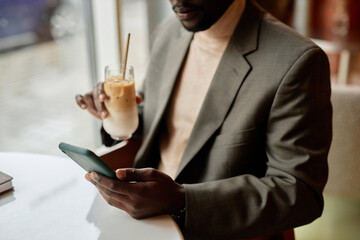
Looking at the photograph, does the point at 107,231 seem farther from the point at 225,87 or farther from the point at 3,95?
the point at 3,95

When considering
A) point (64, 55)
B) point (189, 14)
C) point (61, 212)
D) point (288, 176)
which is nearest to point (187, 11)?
point (189, 14)

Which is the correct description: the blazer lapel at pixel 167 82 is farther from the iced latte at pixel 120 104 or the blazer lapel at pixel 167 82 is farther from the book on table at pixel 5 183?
the book on table at pixel 5 183

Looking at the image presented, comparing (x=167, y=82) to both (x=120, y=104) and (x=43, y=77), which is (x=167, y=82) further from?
(x=43, y=77)

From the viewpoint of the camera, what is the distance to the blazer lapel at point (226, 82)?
136cm

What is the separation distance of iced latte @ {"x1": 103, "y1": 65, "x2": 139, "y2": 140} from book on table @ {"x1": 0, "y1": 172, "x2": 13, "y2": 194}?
1.28ft

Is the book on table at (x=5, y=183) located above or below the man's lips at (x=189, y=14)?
below

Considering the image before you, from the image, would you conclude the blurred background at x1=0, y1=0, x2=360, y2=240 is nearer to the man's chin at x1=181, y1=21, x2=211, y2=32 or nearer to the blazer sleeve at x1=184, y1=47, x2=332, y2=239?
the man's chin at x1=181, y1=21, x2=211, y2=32

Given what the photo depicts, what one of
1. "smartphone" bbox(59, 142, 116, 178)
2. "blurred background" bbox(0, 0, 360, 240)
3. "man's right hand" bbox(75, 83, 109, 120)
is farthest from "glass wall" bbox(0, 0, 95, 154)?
"smartphone" bbox(59, 142, 116, 178)

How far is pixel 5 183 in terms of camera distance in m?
1.14

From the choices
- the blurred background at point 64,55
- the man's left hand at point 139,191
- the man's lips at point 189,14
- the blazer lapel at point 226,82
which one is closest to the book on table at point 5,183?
the man's left hand at point 139,191

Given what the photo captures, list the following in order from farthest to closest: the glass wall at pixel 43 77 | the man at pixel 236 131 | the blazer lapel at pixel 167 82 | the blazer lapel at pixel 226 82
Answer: the glass wall at pixel 43 77 → the blazer lapel at pixel 167 82 → the blazer lapel at pixel 226 82 → the man at pixel 236 131

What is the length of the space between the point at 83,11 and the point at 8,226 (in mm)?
1799

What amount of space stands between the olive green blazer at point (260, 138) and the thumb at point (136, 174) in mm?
116

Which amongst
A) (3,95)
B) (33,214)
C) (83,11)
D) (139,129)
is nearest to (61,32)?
(83,11)
